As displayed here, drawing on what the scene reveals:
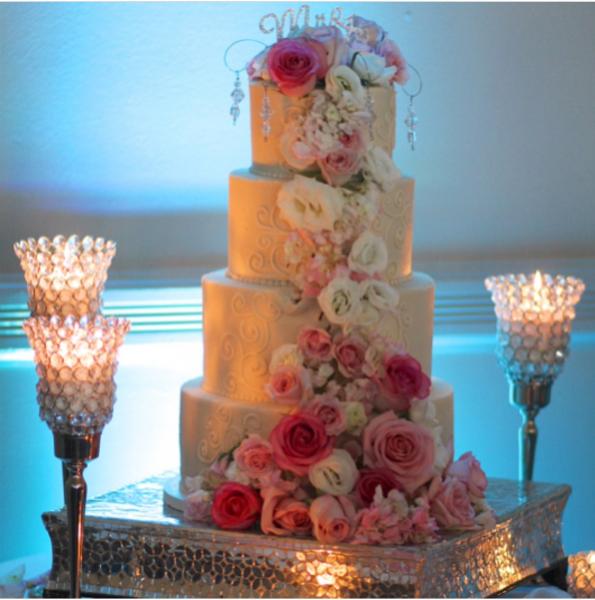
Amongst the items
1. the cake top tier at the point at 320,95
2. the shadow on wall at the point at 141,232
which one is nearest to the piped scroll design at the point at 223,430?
the cake top tier at the point at 320,95

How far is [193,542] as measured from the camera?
353 centimetres

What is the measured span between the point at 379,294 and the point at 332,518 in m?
0.53

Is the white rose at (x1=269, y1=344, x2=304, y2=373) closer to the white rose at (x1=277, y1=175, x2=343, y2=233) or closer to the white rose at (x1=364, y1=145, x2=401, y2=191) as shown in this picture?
the white rose at (x1=277, y1=175, x2=343, y2=233)

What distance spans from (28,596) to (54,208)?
5.13ft

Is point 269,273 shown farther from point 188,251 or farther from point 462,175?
point 462,175

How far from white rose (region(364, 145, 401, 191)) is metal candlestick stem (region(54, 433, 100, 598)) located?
0.88 metres

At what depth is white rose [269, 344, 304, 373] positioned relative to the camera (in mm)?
3510

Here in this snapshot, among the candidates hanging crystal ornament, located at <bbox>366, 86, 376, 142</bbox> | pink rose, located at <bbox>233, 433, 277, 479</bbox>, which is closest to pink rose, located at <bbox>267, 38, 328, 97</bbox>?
hanging crystal ornament, located at <bbox>366, 86, 376, 142</bbox>

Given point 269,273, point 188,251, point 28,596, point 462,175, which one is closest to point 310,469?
point 269,273

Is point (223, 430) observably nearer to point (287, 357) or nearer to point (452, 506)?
point (287, 357)

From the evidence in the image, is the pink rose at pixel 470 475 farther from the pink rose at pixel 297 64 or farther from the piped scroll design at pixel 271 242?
the pink rose at pixel 297 64

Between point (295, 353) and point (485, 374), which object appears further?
point (485, 374)

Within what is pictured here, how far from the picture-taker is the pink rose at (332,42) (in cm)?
352

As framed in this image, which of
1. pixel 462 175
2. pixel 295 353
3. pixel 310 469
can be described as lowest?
pixel 310 469
